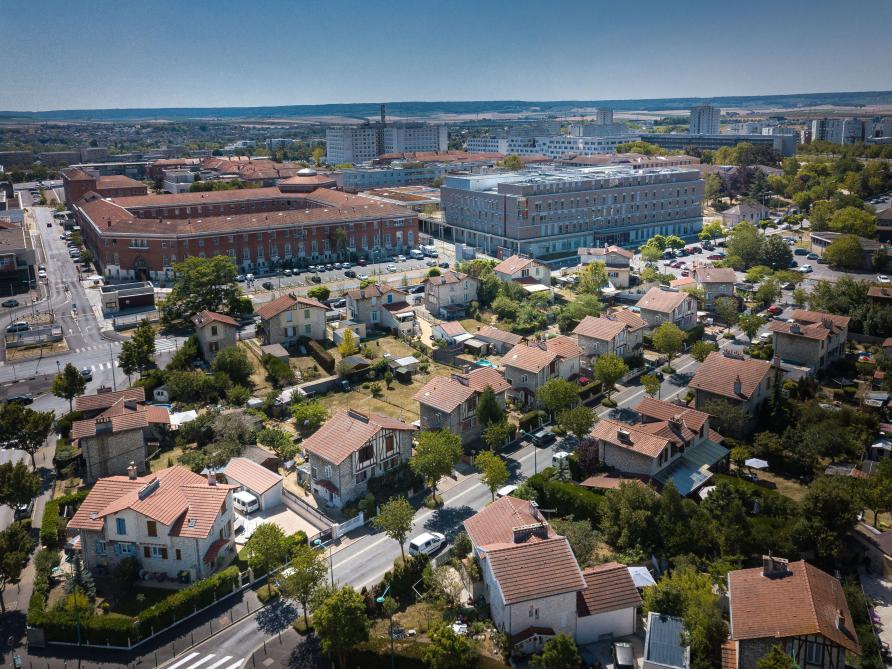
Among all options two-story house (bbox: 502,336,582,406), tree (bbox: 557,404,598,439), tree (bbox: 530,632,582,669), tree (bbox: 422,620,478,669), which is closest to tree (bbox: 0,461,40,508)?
tree (bbox: 422,620,478,669)

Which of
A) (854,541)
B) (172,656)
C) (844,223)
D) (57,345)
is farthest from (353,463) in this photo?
(844,223)

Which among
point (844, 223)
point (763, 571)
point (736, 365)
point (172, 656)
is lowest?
point (172, 656)

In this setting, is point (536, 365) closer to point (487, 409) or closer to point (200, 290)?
point (487, 409)

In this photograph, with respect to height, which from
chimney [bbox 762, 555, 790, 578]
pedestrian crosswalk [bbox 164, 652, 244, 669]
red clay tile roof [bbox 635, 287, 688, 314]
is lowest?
pedestrian crosswalk [bbox 164, 652, 244, 669]

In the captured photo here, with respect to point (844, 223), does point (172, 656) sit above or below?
below

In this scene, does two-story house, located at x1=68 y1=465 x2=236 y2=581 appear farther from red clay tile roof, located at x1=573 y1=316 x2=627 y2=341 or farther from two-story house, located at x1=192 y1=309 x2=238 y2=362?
red clay tile roof, located at x1=573 y1=316 x2=627 y2=341

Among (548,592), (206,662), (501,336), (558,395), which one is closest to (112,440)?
(206,662)

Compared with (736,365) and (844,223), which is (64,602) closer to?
(736,365)
